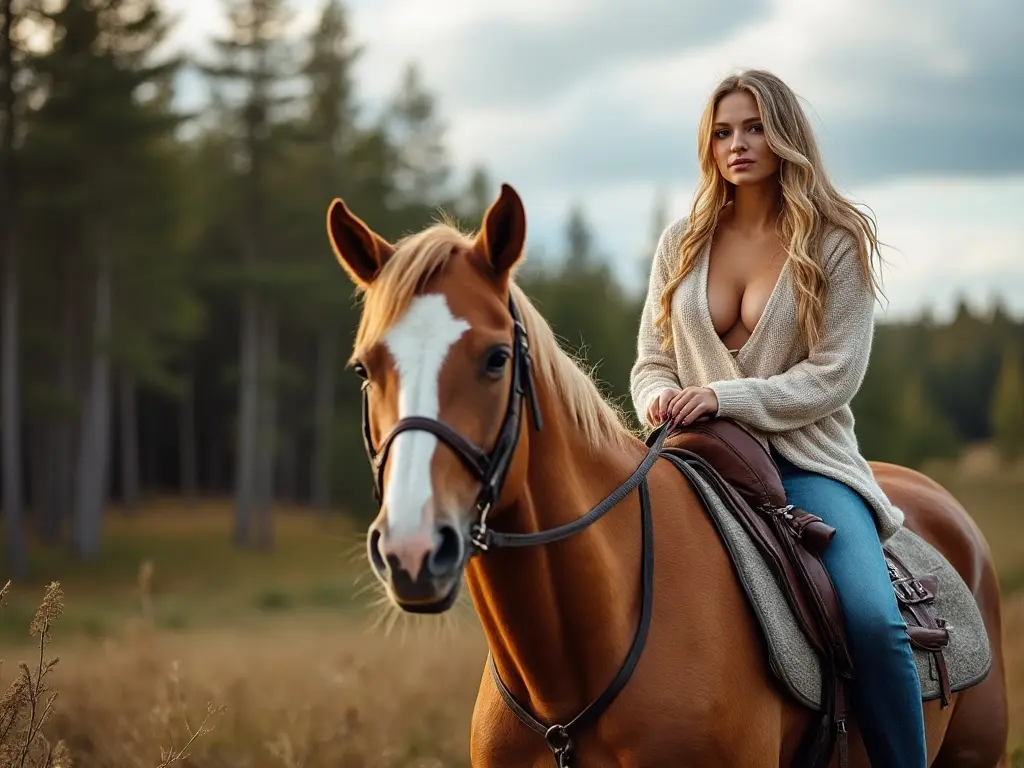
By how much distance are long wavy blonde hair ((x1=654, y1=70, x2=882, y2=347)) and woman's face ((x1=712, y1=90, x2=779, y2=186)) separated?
4 centimetres

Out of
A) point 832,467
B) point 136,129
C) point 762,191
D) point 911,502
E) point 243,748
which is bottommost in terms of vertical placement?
point 243,748

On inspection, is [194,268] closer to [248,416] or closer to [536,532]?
[248,416]

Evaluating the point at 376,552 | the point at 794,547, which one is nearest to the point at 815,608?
the point at 794,547

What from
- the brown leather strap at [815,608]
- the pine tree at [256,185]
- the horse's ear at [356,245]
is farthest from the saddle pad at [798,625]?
the pine tree at [256,185]

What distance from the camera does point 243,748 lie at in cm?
600

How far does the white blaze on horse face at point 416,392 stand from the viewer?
2281 mm

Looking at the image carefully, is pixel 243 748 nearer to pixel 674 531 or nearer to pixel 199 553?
pixel 674 531

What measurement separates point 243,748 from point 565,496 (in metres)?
3.96

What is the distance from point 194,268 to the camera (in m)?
36.6

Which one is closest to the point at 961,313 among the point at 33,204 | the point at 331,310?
the point at 331,310

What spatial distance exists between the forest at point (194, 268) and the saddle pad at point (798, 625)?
1373 cm

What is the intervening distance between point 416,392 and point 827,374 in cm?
175

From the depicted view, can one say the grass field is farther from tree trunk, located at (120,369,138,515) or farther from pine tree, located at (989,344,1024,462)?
pine tree, located at (989,344,1024,462)

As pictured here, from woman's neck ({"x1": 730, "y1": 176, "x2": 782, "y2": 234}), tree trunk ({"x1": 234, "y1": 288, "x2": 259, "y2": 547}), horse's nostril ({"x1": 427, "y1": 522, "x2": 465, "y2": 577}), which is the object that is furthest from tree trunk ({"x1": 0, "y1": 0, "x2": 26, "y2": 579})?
horse's nostril ({"x1": 427, "y1": 522, "x2": 465, "y2": 577})
